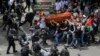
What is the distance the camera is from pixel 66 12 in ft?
81.4

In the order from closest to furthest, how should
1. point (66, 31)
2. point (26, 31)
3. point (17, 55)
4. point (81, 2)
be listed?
1. point (17, 55)
2. point (66, 31)
3. point (26, 31)
4. point (81, 2)

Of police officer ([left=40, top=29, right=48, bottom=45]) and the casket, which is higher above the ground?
the casket

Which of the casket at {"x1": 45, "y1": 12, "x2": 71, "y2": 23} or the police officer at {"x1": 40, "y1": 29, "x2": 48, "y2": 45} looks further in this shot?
the casket at {"x1": 45, "y1": 12, "x2": 71, "y2": 23}

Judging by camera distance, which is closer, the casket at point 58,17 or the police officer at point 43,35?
the police officer at point 43,35

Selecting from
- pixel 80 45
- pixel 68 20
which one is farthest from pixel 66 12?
pixel 80 45

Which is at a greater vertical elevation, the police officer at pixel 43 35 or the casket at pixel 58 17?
the casket at pixel 58 17

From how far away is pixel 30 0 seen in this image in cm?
2903

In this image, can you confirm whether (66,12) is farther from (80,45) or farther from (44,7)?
(44,7)

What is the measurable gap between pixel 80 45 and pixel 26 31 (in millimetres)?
3877

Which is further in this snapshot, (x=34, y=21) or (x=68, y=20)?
(x=34, y=21)

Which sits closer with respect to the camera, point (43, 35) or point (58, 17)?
point (43, 35)

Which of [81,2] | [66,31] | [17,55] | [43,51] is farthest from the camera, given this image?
[81,2]

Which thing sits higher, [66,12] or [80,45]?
[66,12]

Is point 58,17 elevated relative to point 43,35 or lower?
elevated
